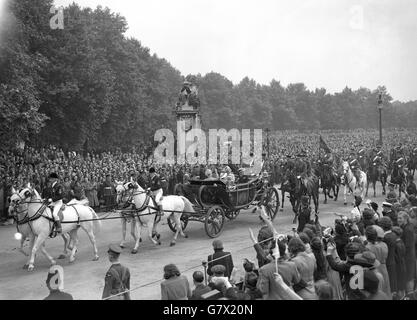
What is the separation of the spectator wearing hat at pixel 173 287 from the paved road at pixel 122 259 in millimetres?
3120

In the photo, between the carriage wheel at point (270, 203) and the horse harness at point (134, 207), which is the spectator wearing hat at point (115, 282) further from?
the carriage wheel at point (270, 203)

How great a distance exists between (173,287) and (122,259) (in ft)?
21.0

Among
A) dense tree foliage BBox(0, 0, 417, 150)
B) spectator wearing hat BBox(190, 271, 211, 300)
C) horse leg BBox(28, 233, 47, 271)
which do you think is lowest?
horse leg BBox(28, 233, 47, 271)

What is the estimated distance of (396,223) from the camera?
9.62 metres

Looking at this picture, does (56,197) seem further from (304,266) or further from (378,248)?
(378,248)

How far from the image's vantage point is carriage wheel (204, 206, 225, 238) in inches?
553

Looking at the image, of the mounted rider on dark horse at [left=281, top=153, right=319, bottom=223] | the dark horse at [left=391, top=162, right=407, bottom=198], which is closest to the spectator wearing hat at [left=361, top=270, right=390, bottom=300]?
the mounted rider on dark horse at [left=281, top=153, right=319, bottom=223]

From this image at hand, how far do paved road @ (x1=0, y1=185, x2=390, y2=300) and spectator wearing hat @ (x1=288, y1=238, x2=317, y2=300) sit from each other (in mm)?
3299

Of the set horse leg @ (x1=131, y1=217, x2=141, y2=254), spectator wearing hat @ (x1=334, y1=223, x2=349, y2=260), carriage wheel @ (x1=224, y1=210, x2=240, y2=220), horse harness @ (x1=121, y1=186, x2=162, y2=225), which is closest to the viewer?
spectator wearing hat @ (x1=334, y1=223, x2=349, y2=260)

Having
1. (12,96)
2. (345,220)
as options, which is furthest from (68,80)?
(345,220)

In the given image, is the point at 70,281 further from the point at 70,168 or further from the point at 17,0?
the point at 17,0

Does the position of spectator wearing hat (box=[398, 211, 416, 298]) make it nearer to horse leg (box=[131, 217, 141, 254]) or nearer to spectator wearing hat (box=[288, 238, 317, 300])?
spectator wearing hat (box=[288, 238, 317, 300])

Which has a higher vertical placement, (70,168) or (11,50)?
(11,50)
